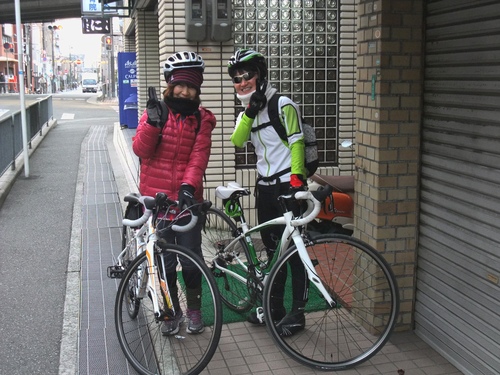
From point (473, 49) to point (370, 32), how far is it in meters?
0.84

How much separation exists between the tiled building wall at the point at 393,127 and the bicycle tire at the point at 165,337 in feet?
4.24

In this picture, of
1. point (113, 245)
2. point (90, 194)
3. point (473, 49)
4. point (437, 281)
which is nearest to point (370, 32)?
point (473, 49)

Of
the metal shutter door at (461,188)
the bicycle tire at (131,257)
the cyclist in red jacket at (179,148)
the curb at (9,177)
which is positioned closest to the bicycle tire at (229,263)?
the cyclist in red jacket at (179,148)

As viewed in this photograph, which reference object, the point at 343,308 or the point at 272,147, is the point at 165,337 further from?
the point at 272,147

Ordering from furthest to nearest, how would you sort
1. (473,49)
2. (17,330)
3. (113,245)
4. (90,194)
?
(90,194) < (113,245) < (17,330) < (473,49)

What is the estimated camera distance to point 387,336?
3893mm

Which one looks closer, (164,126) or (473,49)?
(473,49)

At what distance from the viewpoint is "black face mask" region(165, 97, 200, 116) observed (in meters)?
4.21

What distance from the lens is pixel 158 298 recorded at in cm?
387

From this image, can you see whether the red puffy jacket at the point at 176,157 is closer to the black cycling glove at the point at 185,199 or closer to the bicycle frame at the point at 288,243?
the black cycling glove at the point at 185,199

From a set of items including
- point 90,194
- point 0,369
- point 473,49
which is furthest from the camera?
point 90,194

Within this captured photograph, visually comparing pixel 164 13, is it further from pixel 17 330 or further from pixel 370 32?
pixel 17 330

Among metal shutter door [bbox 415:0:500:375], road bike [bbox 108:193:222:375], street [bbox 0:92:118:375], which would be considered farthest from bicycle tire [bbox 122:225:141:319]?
metal shutter door [bbox 415:0:500:375]

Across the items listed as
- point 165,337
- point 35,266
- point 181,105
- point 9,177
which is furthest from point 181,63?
point 9,177
